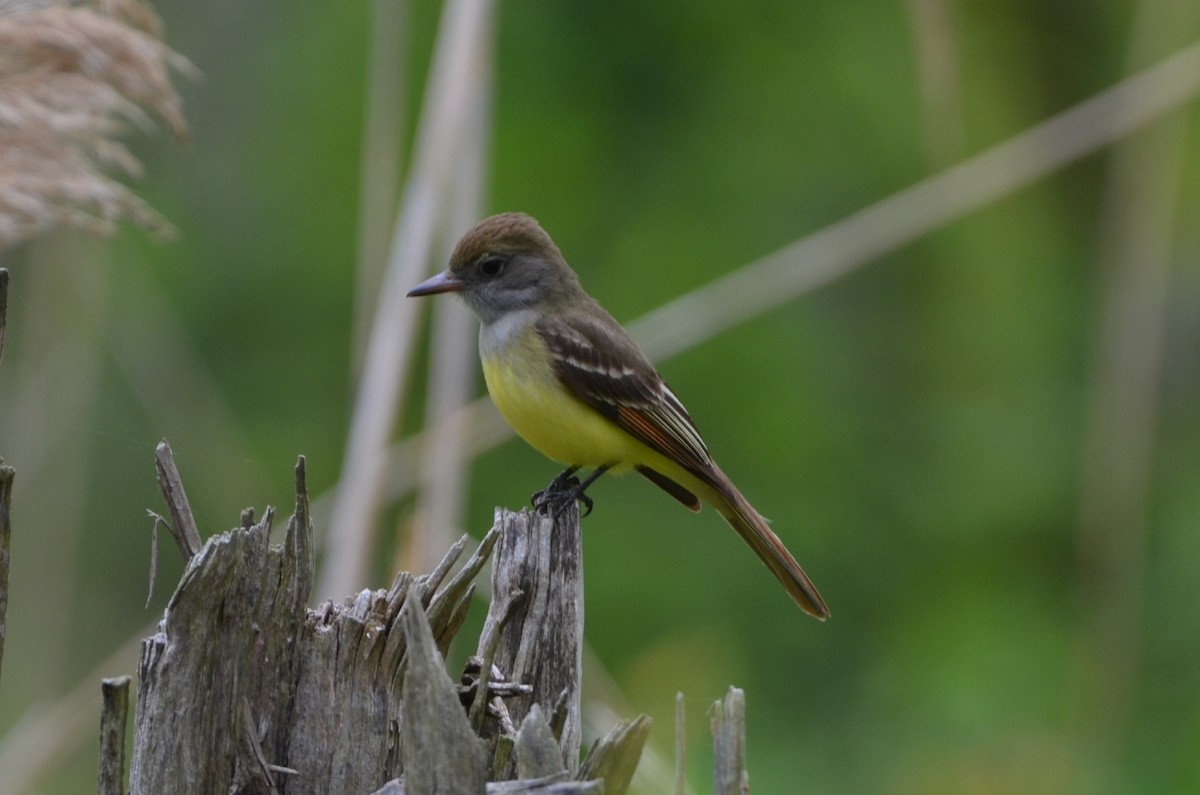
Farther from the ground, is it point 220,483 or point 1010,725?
point 220,483

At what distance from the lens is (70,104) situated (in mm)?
3625

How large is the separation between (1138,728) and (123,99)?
5514mm

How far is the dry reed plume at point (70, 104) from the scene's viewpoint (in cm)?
341

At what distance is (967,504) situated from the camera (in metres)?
8.63

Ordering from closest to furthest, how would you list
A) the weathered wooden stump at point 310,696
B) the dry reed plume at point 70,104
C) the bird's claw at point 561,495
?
the weathered wooden stump at point 310,696 < the dry reed plume at point 70,104 < the bird's claw at point 561,495

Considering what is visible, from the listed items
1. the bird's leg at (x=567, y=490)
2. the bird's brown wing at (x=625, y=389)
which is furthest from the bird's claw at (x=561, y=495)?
the bird's brown wing at (x=625, y=389)

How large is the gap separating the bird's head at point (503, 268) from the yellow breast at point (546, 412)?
0.73 ft

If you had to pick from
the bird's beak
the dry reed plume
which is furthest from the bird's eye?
the dry reed plume

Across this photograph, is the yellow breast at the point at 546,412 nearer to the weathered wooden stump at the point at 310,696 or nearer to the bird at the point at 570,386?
the bird at the point at 570,386

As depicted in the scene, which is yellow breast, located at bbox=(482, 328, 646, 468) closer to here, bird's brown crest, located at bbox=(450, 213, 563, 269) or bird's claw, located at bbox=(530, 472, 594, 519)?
bird's claw, located at bbox=(530, 472, 594, 519)

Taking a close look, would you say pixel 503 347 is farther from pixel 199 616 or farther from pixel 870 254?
pixel 199 616

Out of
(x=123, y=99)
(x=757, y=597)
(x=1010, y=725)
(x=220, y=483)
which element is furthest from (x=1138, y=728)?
(x=123, y=99)

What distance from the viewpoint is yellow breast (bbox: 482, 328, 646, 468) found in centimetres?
455

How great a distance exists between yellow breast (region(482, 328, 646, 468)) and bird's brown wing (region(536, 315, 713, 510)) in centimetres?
4
